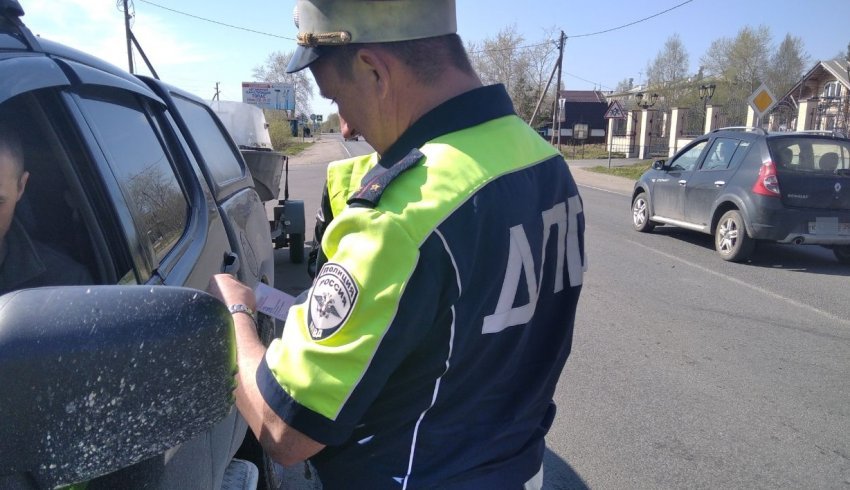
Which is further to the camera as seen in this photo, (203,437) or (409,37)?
(203,437)

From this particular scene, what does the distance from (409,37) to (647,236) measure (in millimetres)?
9935

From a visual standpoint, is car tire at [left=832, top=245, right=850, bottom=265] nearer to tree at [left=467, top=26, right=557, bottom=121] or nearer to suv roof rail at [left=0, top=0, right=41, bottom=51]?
suv roof rail at [left=0, top=0, right=41, bottom=51]

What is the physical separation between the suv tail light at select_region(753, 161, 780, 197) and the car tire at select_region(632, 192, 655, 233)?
2.44m

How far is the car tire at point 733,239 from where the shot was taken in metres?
8.39

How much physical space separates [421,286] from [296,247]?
7264 mm

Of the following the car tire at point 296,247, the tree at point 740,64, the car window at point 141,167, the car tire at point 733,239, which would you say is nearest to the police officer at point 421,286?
the car window at point 141,167

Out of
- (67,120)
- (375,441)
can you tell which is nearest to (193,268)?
(67,120)

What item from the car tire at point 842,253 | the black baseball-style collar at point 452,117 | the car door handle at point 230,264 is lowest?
the car tire at point 842,253

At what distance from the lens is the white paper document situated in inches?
66.7

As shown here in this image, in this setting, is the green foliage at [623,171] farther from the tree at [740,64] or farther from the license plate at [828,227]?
the tree at [740,64]

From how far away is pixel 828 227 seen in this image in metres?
8.10

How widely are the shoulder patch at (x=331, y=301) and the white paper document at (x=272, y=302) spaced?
19.7 inches

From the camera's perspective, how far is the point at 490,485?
4.53ft

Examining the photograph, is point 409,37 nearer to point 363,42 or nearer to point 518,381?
point 363,42
